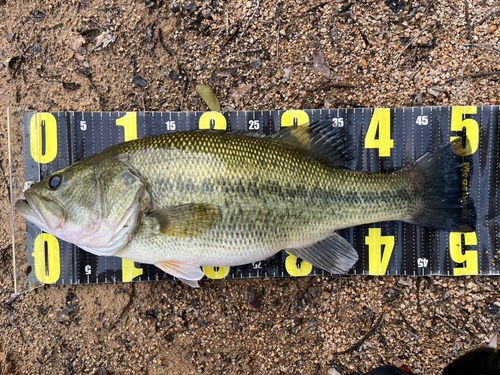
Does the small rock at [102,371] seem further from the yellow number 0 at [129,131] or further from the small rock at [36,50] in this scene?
the small rock at [36,50]

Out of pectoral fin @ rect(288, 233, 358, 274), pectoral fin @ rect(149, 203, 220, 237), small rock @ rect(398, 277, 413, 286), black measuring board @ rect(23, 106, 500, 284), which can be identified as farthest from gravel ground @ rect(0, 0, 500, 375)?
pectoral fin @ rect(149, 203, 220, 237)

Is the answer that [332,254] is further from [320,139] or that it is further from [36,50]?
[36,50]

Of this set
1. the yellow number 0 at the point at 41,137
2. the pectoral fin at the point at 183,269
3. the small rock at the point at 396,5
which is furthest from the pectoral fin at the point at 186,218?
the small rock at the point at 396,5

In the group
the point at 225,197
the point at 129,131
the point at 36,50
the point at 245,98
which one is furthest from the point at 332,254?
the point at 36,50

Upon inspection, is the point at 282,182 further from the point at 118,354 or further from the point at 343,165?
the point at 118,354

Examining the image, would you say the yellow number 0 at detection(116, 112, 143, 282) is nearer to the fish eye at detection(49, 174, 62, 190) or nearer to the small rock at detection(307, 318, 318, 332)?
the fish eye at detection(49, 174, 62, 190)

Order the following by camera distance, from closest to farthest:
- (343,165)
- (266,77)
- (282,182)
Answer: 1. (282,182)
2. (343,165)
3. (266,77)

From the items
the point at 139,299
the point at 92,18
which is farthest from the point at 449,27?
the point at 139,299

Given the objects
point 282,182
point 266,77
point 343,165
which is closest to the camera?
point 282,182
